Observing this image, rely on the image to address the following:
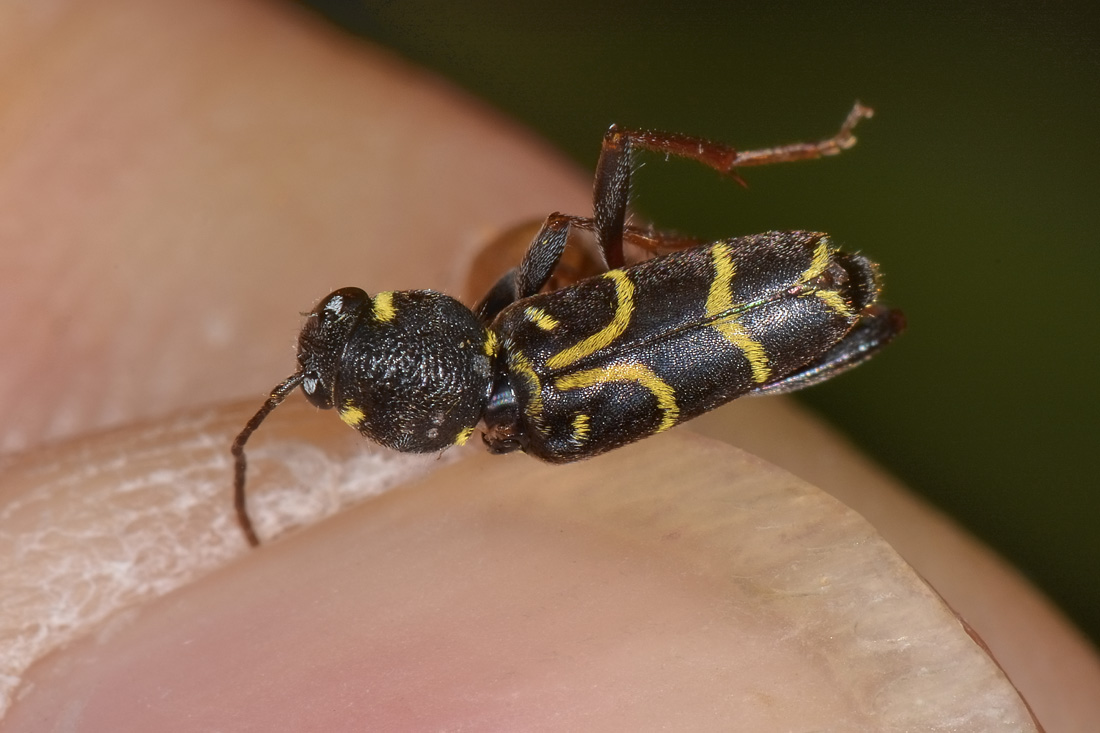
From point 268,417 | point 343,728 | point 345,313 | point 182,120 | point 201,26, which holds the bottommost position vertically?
point 343,728

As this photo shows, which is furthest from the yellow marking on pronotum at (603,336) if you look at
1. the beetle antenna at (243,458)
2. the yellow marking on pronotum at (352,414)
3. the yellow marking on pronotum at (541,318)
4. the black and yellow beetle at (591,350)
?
the beetle antenna at (243,458)

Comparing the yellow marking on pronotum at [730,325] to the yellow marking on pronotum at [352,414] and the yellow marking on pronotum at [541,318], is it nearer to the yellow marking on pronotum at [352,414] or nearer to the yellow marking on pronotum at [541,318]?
the yellow marking on pronotum at [541,318]

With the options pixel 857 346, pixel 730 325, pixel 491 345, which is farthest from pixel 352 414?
pixel 857 346

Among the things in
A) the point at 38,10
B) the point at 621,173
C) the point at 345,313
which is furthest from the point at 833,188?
the point at 38,10

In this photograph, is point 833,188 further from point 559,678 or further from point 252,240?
point 559,678

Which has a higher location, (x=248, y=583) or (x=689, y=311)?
(x=689, y=311)

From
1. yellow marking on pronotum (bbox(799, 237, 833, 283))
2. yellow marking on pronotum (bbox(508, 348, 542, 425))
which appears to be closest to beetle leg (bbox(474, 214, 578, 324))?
yellow marking on pronotum (bbox(508, 348, 542, 425))

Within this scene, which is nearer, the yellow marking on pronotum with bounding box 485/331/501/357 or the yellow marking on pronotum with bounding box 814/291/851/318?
the yellow marking on pronotum with bounding box 814/291/851/318

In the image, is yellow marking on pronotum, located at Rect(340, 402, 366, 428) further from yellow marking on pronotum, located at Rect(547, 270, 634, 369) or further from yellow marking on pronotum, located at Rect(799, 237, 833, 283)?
yellow marking on pronotum, located at Rect(799, 237, 833, 283)
